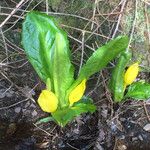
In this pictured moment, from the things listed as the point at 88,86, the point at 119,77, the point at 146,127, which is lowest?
the point at 146,127

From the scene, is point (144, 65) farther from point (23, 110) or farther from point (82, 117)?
point (23, 110)

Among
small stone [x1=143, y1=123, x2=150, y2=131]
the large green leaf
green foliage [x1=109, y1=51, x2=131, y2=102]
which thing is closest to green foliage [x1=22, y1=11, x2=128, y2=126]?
the large green leaf

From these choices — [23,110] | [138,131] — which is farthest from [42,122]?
[138,131]

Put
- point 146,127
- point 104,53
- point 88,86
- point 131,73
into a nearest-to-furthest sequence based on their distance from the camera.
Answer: point 104,53 → point 131,73 → point 146,127 → point 88,86

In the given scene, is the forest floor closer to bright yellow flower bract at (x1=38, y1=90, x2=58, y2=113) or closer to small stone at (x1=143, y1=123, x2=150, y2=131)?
small stone at (x1=143, y1=123, x2=150, y2=131)

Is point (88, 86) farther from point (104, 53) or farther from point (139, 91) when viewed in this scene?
point (104, 53)

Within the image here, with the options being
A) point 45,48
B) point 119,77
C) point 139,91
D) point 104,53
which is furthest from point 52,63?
point 139,91
